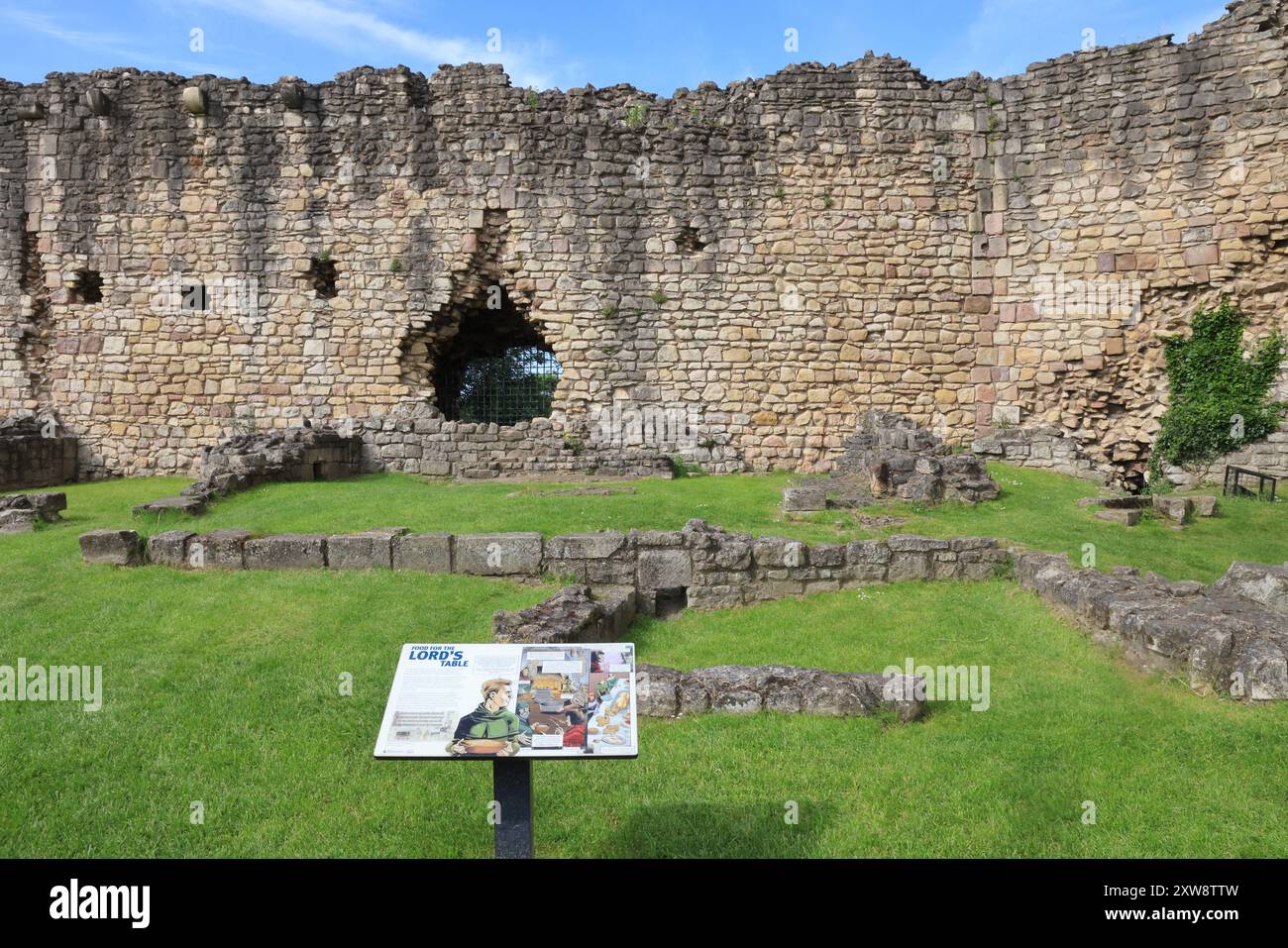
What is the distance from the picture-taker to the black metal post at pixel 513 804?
3.29 m

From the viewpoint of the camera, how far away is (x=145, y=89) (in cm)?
1755

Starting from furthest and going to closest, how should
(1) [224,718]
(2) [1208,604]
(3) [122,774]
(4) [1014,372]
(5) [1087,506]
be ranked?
(4) [1014,372], (5) [1087,506], (2) [1208,604], (1) [224,718], (3) [122,774]

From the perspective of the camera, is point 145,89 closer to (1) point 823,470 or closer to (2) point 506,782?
(1) point 823,470

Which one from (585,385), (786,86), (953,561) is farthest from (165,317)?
(953,561)

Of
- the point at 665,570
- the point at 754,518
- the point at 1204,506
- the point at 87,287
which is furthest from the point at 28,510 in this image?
the point at 1204,506

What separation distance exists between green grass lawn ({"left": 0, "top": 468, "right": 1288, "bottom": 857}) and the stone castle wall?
955cm

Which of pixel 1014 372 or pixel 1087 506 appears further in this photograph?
pixel 1014 372

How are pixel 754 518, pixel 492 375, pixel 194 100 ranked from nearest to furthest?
pixel 754 518 < pixel 194 100 < pixel 492 375

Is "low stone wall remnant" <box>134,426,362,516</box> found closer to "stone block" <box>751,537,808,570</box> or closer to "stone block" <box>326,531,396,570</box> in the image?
"stone block" <box>326,531,396,570</box>

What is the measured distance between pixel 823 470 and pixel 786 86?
8.35 meters

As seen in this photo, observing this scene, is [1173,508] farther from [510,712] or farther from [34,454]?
[34,454]

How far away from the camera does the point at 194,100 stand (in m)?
17.2

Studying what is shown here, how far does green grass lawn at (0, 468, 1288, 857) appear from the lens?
4.12 m

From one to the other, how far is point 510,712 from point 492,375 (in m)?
17.6
